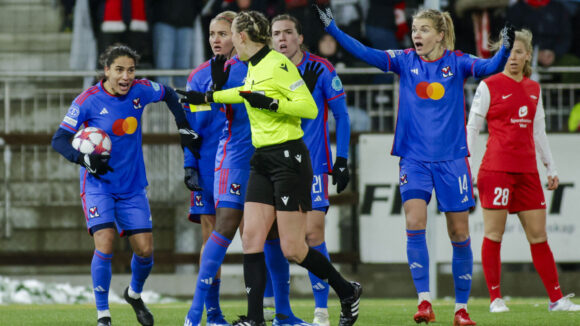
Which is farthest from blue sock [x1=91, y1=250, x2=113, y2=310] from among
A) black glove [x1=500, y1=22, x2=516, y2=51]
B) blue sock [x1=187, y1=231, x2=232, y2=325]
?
black glove [x1=500, y1=22, x2=516, y2=51]

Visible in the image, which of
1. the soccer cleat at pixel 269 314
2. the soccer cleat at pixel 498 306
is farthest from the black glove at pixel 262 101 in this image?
the soccer cleat at pixel 498 306

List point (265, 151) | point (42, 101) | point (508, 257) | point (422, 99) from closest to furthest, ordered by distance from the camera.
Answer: point (265, 151) < point (422, 99) < point (508, 257) < point (42, 101)

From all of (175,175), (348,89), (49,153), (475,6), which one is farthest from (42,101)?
(475,6)

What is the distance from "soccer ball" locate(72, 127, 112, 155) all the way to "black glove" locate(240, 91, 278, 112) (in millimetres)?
1483

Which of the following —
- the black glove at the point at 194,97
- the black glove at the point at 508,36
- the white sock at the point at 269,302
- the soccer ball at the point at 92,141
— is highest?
the black glove at the point at 508,36

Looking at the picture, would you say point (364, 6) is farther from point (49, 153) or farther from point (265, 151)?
point (265, 151)

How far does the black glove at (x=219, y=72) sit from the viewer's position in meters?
7.28

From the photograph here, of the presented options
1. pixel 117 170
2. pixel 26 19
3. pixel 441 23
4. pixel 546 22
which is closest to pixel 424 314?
pixel 441 23

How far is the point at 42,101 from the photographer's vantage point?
520 inches

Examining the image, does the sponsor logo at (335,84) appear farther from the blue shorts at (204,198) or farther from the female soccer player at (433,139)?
the blue shorts at (204,198)

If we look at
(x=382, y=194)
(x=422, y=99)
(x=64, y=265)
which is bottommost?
(x=64, y=265)

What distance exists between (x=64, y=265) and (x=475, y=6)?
629 centimetres

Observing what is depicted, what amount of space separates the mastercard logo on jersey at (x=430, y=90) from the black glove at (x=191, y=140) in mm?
1716

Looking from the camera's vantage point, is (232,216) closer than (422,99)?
Yes
